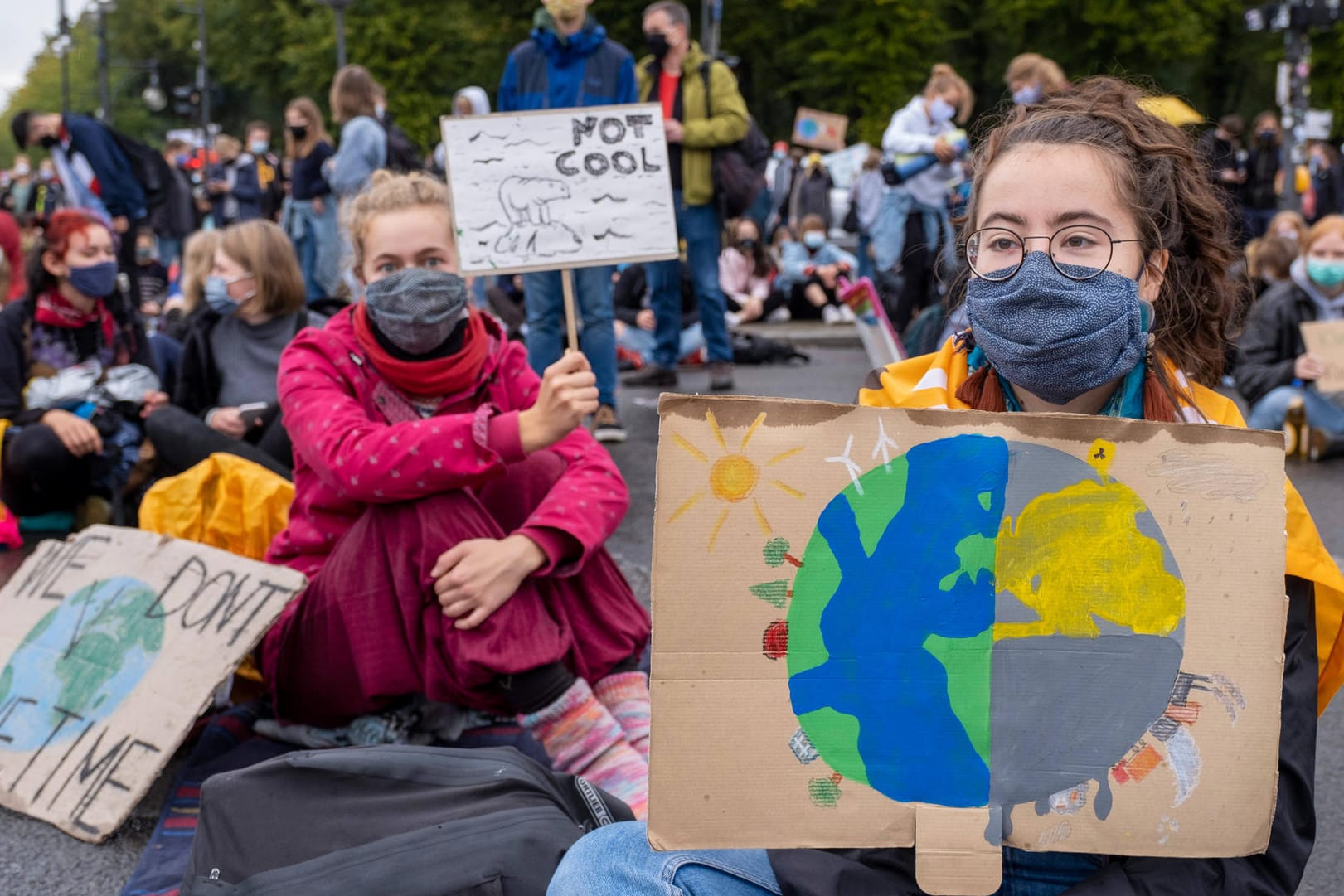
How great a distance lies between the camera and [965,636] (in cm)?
144

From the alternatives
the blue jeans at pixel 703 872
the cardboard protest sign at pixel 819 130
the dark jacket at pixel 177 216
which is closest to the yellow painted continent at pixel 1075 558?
the blue jeans at pixel 703 872

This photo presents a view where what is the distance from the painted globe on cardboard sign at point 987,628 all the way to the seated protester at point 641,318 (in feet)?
22.4

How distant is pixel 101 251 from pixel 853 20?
2624 cm

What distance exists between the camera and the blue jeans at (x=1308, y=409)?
239 inches

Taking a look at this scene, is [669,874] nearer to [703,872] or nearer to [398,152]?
[703,872]

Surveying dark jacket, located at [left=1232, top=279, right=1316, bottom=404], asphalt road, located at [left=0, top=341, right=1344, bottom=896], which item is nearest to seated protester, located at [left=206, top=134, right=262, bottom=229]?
asphalt road, located at [left=0, top=341, right=1344, bottom=896]

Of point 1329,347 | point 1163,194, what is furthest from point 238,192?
Answer: point 1163,194

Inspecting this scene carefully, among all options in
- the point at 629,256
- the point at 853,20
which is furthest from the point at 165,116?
the point at 629,256

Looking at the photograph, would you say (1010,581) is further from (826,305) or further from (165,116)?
(165,116)

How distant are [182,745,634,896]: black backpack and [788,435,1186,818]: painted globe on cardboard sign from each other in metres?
0.64

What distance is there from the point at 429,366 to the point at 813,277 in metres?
8.91

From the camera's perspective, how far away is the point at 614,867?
1587 mm

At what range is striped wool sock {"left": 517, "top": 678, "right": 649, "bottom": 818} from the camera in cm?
263

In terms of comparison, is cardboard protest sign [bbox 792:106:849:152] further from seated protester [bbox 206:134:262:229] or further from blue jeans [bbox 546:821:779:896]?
blue jeans [bbox 546:821:779:896]
